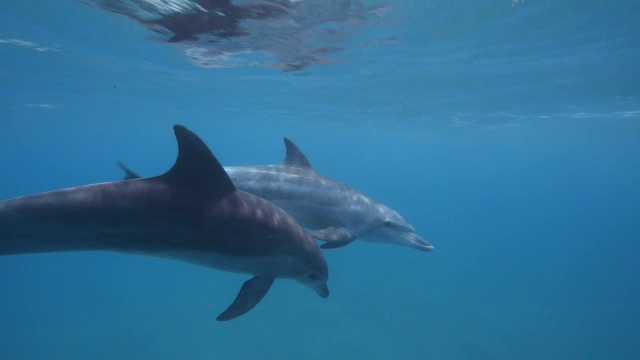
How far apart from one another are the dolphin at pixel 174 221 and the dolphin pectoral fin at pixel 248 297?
1cm

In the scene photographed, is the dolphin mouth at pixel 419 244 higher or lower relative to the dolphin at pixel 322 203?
lower

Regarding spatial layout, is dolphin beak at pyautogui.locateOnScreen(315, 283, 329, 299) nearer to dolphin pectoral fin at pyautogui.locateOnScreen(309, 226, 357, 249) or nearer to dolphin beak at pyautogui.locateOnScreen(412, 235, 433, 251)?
dolphin pectoral fin at pyautogui.locateOnScreen(309, 226, 357, 249)

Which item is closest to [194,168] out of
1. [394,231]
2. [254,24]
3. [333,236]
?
[333,236]

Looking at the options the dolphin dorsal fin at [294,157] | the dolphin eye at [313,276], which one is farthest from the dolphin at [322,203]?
the dolphin eye at [313,276]

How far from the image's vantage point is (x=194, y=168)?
4.36m

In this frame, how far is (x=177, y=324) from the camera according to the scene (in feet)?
74.3

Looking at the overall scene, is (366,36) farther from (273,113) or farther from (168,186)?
(273,113)

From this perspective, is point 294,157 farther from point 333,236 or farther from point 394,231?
point 394,231

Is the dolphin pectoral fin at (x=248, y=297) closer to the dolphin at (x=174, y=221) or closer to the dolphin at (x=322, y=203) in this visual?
the dolphin at (x=174, y=221)

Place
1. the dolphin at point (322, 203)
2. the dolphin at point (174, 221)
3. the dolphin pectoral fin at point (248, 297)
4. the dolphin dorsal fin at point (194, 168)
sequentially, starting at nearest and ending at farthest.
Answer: the dolphin at point (174, 221), the dolphin dorsal fin at point (194, 168), the dolphin pectoral fin at point (248, 297), the dolphin at point (322, 203)

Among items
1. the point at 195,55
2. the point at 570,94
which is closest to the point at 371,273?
the point at 570,94

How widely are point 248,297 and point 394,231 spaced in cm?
505

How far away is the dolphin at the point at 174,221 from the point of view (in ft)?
12.5

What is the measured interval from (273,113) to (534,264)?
30.9m
